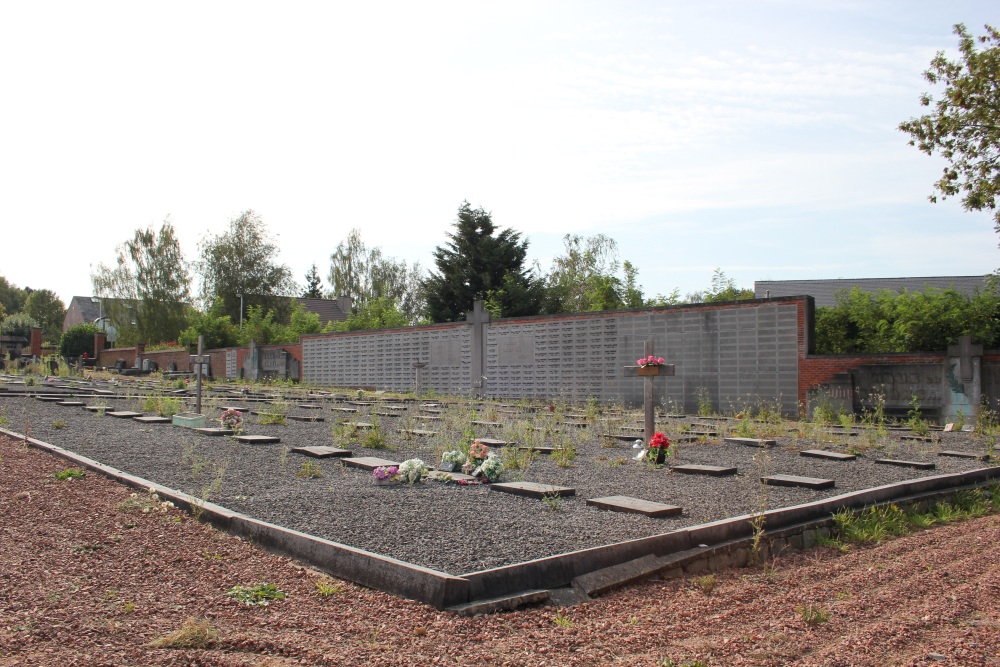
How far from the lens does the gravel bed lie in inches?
183

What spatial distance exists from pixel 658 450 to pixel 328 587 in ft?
16.4

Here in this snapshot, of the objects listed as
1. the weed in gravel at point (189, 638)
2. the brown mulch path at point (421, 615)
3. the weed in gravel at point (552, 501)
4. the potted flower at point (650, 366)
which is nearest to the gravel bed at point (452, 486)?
the weed in gravel at point (552, 501)

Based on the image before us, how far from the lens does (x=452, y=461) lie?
7137 millimetres

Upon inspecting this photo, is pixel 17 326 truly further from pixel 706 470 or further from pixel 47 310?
pixel 706 470

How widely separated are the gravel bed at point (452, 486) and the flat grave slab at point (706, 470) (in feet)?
0.37

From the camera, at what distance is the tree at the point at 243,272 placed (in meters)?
46.5

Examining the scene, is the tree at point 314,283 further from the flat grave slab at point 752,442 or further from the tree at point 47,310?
the flat grave slab at point 752,442

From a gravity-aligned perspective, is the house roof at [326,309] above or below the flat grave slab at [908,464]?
above

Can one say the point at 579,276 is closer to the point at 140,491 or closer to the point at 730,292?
the point at 730,292

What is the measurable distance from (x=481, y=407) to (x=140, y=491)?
1003 centimetres

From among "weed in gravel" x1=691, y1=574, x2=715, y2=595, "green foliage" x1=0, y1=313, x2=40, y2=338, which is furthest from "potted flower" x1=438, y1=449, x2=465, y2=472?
"green foliage" x1=0, y1=313, x2=40, y2=338

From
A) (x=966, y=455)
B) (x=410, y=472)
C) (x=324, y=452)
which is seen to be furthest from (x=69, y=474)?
(x=966, y=455)

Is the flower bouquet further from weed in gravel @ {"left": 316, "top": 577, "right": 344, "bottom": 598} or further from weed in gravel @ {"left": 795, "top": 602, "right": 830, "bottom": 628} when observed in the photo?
weed in gravel @ {"left": 795, "top": 602, "right": 830, "bottom": 628}

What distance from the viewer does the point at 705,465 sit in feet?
26.0
